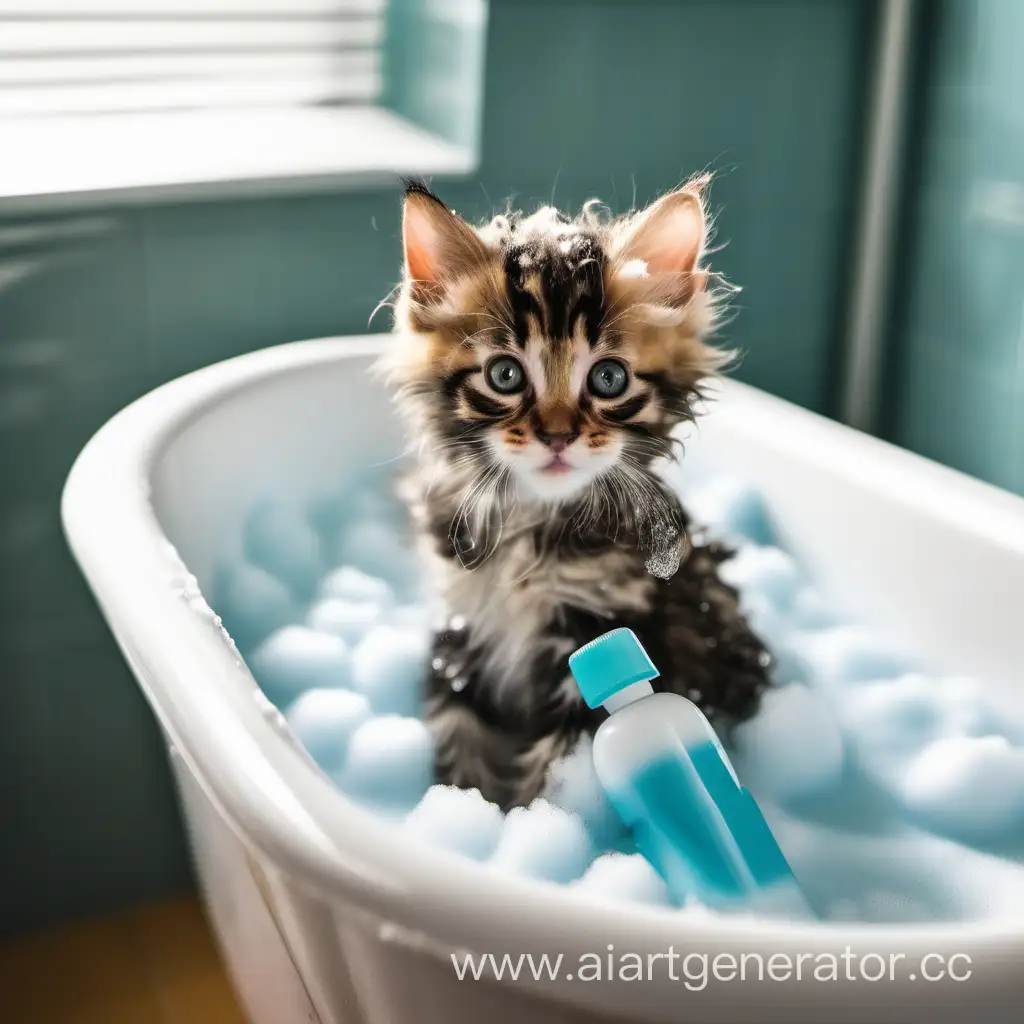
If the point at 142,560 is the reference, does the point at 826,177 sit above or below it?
above

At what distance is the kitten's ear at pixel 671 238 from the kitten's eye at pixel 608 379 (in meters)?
0.08

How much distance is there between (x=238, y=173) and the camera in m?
1.62

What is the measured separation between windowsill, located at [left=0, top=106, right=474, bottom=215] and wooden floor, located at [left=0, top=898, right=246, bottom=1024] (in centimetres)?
99

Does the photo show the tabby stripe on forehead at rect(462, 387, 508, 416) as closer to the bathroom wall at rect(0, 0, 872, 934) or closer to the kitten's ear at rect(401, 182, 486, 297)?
the kitten's ear at rect(401, 182, 486, 297)

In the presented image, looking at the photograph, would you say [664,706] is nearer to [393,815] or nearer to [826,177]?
[393,815]

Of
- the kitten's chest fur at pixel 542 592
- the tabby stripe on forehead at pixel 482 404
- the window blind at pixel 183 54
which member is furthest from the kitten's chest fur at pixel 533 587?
the window blind at pixel 183 54

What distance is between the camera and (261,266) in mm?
1676

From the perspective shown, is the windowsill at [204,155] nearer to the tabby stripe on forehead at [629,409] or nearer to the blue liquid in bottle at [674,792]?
the tabby stripe on forehead at [629,409]

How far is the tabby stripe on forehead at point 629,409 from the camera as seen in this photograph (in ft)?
3.22

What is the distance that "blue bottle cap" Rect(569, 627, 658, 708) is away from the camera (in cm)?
88

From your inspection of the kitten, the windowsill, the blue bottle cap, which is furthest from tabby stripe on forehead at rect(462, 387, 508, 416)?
the windowsill

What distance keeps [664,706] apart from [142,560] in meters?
0.47

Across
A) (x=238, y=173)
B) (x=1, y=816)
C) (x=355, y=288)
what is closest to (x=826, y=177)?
(x=355, y=288)

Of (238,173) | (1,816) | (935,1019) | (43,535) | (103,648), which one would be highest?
(238,173)
